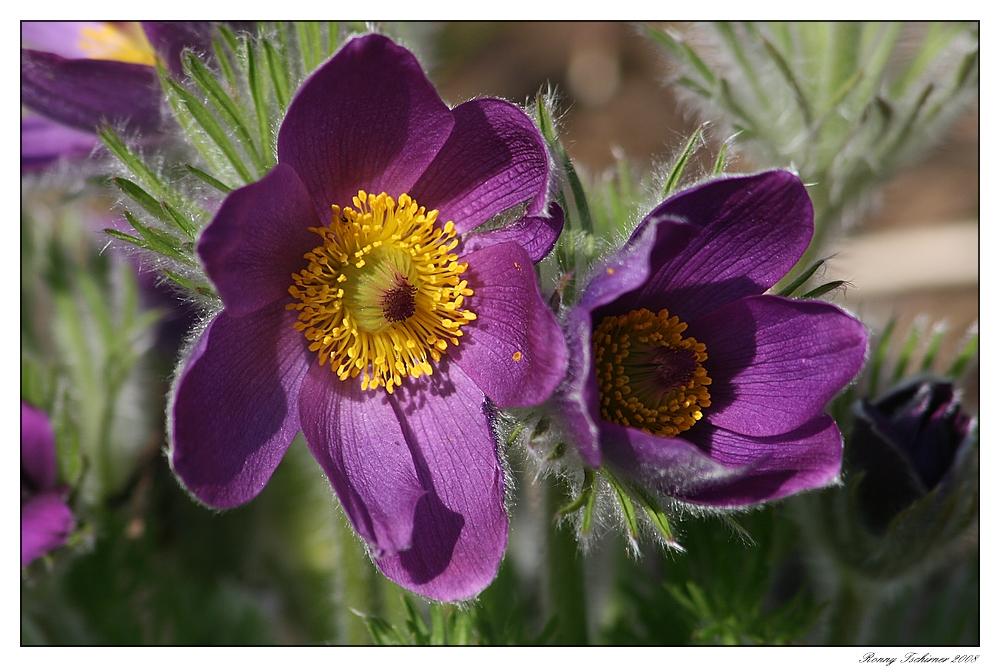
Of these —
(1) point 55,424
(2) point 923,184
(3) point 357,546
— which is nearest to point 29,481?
(1) point 55,424

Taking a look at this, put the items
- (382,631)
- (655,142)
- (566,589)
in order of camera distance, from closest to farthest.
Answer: (382,631)
(566,589)
(655,142)

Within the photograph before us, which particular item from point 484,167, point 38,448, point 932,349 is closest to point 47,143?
point 38,448

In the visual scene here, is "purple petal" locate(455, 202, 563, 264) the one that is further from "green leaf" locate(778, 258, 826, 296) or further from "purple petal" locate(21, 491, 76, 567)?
"purple petal" locate(21, 491, 76, 567)

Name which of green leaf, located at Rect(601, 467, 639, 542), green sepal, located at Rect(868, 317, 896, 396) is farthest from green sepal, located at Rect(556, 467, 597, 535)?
green sepal, located at Rect(868, 317, 896, 396)

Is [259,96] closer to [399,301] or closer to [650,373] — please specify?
[399,301]

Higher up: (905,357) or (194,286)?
(194,286)

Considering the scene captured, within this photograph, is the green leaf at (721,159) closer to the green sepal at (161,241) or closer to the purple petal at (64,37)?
the green sepal at (161,241)
